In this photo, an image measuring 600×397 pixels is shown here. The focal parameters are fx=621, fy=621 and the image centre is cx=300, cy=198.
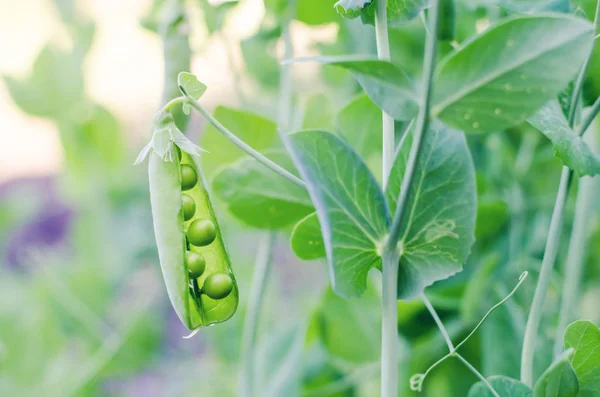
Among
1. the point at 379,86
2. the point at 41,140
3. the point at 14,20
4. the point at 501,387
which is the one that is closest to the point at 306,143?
the point at 379,86

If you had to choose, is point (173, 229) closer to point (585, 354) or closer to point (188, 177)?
point (188, 177)

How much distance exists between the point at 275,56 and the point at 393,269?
46 centimetres

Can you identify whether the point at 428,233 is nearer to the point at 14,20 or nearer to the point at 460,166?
the point at 460,166

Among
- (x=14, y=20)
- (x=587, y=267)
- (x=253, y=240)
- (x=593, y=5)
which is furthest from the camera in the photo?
(x=14, y=20)

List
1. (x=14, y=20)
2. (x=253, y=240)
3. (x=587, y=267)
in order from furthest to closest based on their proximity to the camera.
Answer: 1. (x=14, y=20)
2. (x=253, y=240)
3. (x=587, y=267)

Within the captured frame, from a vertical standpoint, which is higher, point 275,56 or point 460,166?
point 460,166

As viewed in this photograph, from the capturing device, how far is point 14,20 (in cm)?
246

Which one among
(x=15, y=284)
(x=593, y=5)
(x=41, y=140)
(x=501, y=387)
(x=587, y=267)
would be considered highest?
(x=593, y=5)

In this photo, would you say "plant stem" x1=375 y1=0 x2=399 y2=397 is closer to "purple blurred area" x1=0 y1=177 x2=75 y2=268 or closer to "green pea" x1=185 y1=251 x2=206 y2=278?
"green pea" x1=185 y1=251 x2=206 y2=278

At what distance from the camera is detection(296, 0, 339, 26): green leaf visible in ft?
1.51

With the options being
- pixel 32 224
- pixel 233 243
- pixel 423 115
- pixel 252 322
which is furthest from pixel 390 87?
pixel 32 224

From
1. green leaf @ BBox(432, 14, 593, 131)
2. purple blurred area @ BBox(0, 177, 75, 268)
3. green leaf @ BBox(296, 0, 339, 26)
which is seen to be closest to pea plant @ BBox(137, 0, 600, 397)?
green leaf @ BBox(432, 14, 593, 131)

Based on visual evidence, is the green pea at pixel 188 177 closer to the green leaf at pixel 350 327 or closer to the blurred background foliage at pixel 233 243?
the blurred background foliage at pixel 233 243

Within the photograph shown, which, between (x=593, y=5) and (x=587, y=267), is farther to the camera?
(x=587, y=267)
